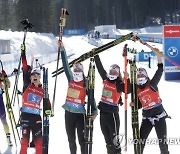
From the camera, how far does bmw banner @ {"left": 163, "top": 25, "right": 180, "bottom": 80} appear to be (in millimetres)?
18219

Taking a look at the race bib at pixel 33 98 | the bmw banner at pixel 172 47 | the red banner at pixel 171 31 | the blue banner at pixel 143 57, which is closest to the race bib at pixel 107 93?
the race bib at pixel 33 98

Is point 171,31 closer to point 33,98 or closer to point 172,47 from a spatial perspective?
point 172,47

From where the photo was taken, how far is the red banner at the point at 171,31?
714 inches

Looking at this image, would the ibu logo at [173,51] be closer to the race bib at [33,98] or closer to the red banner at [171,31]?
the red banner at [171,31]

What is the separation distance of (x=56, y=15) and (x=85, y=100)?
101 m

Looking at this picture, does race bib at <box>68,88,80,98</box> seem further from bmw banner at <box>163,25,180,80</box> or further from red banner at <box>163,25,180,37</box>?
red banner at <box>163,25,180,37</box>

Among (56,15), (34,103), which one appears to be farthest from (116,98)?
(56,15)

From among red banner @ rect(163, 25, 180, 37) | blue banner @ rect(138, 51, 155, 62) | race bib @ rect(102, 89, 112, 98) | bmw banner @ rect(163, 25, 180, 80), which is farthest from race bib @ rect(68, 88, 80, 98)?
blue banner @ rect(138, 51, 155, 62)

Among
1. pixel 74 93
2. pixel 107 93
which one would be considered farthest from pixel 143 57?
pixel 74 93

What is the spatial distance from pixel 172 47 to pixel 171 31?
2.56ft

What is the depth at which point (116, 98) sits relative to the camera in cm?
656

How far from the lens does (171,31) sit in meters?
18.2

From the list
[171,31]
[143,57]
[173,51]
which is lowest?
[143,57]

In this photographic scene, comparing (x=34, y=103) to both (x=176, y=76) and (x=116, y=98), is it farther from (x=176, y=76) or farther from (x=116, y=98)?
(x=176, y=76)
